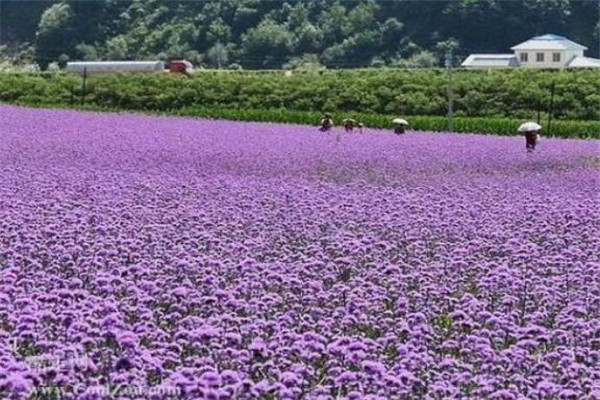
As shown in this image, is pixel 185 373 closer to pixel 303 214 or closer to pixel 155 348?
pixel 155 348

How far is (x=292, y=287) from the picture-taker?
6.42 metres

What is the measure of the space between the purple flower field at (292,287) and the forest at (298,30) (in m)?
53.7

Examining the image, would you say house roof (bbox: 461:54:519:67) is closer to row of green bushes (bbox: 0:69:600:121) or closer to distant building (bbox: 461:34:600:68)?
distant building (bbox: 461:34:600:68)

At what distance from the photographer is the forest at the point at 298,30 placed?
68062 millimetres

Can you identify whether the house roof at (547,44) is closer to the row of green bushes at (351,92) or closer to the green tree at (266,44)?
the green tree at (266,44)

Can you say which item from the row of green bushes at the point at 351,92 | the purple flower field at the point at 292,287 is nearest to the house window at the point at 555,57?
the row of green bushes at the point at 351,92

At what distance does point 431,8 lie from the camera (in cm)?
7044

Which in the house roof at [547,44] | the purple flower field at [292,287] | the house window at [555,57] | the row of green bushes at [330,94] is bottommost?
the row of green bushes at [330,94]

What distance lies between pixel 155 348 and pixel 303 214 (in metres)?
4.39

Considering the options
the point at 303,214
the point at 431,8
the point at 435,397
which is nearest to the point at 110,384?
the point at 435,397

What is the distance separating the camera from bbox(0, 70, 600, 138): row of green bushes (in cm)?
3525

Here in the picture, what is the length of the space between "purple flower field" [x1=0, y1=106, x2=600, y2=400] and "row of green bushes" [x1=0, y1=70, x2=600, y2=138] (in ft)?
74.0

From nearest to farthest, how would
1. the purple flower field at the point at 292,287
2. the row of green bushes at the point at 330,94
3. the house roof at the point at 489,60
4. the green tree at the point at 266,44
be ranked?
the purple flower field at the point at 292,287, the row of green bushes at the point at 330,94, the house roof at the point at 489,60, the green tree at the point at 266,44

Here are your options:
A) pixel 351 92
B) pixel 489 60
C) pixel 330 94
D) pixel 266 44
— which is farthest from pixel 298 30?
pixel 351 92
